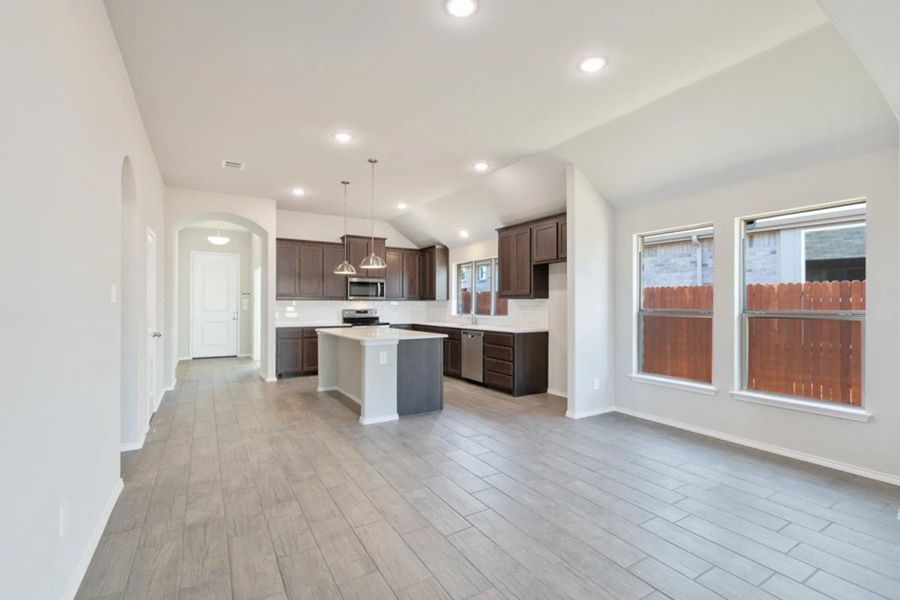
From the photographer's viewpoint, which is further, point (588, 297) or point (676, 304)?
point (588, 297)

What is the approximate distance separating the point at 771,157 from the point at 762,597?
126 inches

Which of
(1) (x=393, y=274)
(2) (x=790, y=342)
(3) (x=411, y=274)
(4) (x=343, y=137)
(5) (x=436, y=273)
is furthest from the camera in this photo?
(3) (x=411, y=274)

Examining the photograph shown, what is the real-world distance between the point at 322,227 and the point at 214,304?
3.66 meters

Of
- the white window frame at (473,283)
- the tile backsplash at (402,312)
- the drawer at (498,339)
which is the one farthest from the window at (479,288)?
the drawer at (498,339)

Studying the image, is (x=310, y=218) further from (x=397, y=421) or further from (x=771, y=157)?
(x=771, y=157)

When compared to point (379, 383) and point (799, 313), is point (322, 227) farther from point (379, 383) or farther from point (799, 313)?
point (799, 313)

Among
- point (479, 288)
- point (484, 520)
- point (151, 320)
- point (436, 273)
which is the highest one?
point (436, 273)

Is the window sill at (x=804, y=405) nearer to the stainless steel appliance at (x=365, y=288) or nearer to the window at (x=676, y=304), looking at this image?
the window at (x=676, y=304)

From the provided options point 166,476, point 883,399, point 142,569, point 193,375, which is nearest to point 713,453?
point 883,399

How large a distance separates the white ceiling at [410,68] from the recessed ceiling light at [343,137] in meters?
0.11

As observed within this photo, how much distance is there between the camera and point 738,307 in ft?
12.9

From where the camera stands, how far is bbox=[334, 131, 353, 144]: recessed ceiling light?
4.14 m

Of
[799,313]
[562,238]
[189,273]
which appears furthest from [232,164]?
[799,313]

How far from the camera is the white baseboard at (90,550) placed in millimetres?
1859
